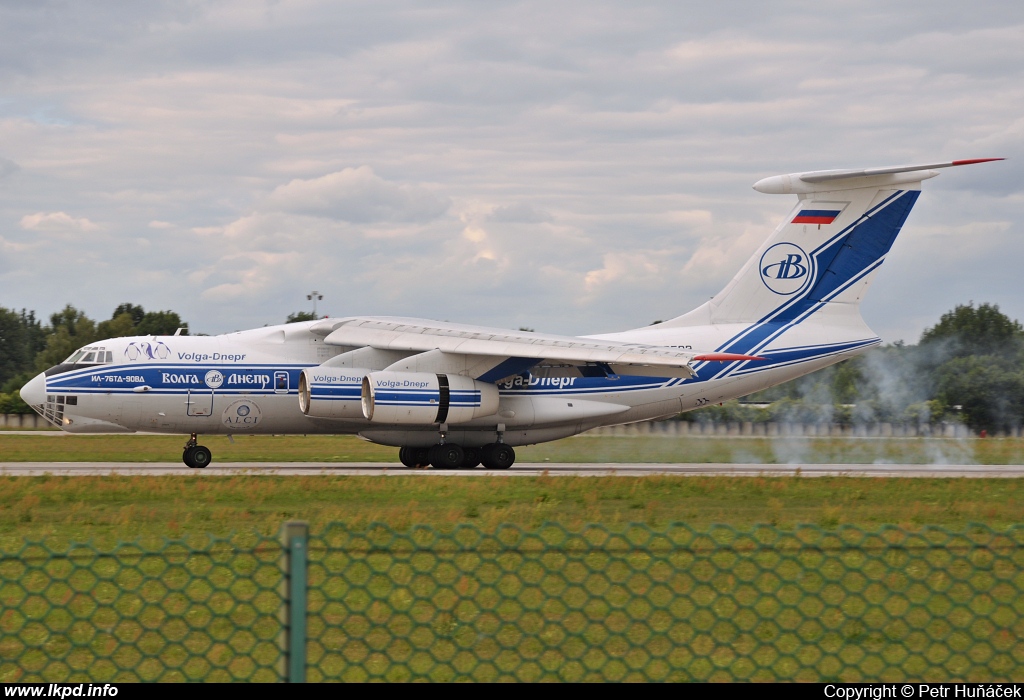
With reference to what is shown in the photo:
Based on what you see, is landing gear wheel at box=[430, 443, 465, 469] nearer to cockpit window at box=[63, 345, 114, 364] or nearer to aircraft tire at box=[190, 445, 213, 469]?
aircraft tire at box=[190, 445, 213, 469]

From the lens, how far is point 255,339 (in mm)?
23703

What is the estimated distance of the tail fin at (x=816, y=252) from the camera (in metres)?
25.0

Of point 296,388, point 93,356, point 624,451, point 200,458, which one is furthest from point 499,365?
point 624,451

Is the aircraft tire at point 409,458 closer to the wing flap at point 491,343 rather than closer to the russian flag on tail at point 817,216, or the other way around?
the wing flap at point 491,343

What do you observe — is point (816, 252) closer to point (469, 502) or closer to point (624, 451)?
point (624, 451)

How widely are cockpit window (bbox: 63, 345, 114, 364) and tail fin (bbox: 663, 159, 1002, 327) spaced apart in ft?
40.8

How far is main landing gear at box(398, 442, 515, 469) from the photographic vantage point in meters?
23.8

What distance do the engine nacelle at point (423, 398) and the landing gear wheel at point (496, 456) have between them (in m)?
1.26

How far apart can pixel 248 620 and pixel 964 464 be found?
946 inches

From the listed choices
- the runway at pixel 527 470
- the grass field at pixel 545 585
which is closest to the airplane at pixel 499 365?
the runway at pixel 527 470

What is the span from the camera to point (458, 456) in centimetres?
2388

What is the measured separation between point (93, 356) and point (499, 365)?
8510 mm

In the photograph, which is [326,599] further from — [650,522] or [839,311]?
[839,311]

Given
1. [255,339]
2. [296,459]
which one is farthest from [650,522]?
[296,459]
